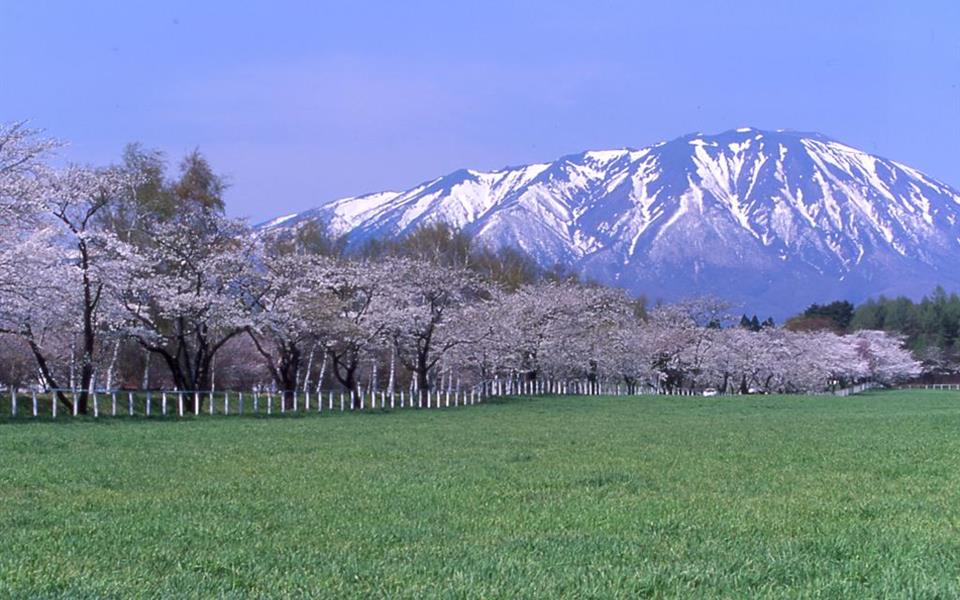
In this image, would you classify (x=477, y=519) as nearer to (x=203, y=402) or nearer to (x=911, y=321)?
(x=203, y=402)

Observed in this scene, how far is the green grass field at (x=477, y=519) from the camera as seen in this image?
26.5 feet

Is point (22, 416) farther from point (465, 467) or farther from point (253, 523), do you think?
point (253, 523)

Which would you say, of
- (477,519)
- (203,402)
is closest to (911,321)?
(203,402)

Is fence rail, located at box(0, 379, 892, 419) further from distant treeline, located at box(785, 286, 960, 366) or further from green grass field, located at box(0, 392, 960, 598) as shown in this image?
distant treeline, located at box(785, 286, 960, 366)

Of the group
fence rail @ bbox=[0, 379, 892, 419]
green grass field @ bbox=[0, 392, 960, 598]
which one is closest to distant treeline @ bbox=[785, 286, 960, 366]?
fence rail @ bbox=[0, 379, 892, 419]

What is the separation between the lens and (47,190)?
3928 cm

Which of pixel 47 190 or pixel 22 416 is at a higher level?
pixel 47 190

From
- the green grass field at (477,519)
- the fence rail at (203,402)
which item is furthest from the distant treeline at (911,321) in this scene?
the green grass field at (477,519)

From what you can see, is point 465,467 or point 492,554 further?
point 465,467

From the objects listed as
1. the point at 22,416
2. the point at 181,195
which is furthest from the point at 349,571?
the point at 181,195

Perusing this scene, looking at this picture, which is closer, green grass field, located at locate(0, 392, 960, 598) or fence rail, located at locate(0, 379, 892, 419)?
green grass field, located at locate(0, 392, 960, 598)

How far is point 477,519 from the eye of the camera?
1177 cm

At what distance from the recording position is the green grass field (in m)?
8.08

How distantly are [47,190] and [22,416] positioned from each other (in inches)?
319
